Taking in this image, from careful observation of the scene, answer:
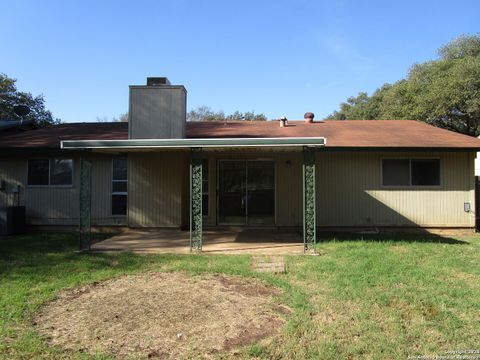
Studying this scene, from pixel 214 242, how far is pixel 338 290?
15.7 feet

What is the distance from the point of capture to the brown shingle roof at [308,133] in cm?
1193

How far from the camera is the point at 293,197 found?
492 inches

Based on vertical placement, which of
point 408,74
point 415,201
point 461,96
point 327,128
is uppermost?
point 408,74

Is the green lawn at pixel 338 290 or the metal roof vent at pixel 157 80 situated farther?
the metal roof vent at pixel 157 80

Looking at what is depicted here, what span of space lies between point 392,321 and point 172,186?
28.3 feet

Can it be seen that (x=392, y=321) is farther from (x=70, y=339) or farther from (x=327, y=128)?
(x=327, y=128)

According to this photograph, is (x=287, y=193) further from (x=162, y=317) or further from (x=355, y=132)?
(x=162, y=317)

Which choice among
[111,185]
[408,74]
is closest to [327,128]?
[111,185]

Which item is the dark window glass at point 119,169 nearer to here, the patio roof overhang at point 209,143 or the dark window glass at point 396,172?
the patio roof overhang at point 209,143

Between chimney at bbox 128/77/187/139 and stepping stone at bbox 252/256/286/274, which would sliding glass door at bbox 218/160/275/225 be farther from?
stepping stone at bbox 252/256/286/274

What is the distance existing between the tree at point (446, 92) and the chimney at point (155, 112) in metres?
20.9

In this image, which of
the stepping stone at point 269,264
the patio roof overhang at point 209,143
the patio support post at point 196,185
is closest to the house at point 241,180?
the patio support post at point 196,185

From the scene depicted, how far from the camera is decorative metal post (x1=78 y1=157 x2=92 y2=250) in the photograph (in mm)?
9219

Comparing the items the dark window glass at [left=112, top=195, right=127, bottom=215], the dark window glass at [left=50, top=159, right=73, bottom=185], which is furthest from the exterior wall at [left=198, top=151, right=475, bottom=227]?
the dark window glass at [left=50, top=159, right=73, bottom=185]
